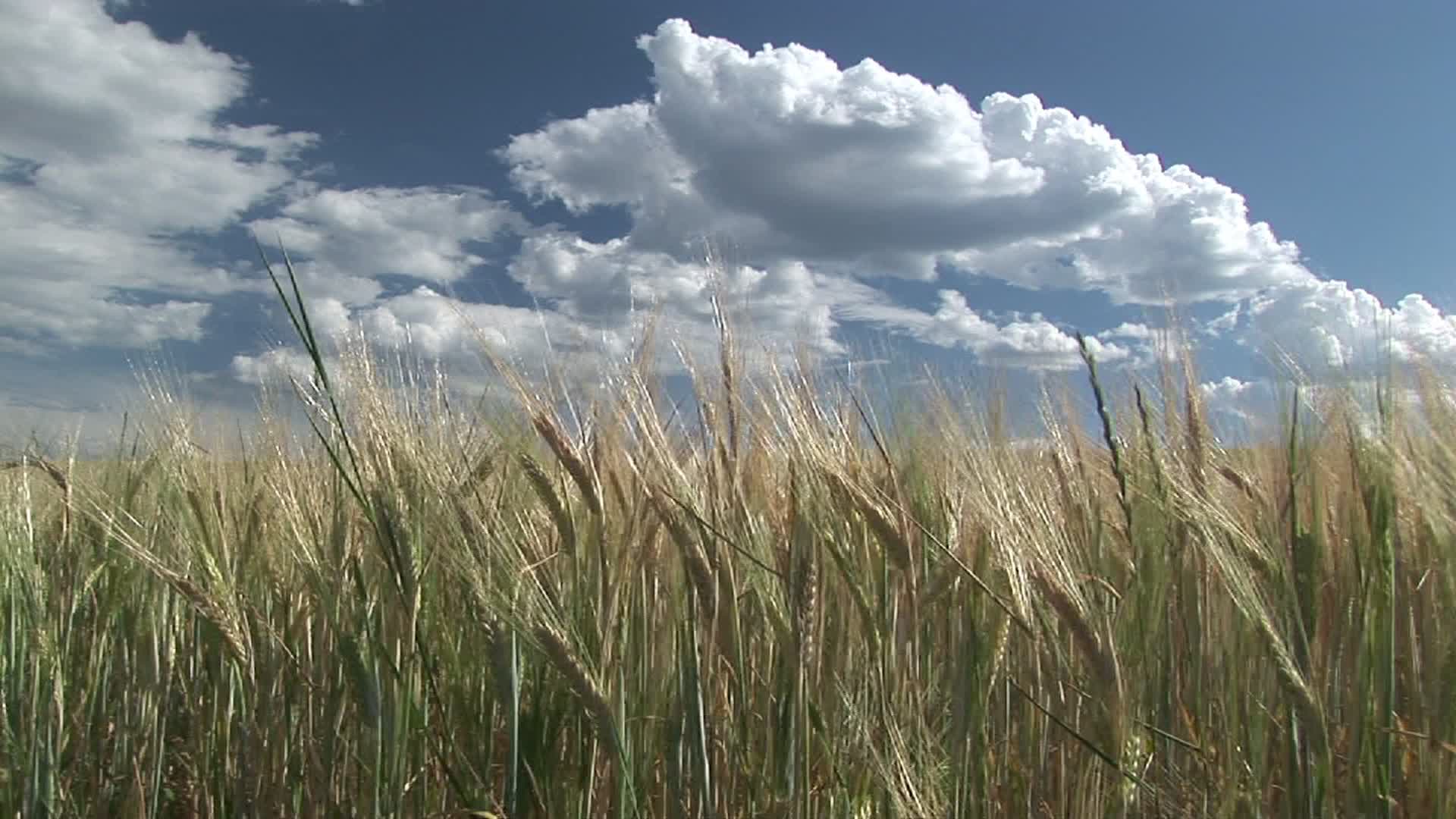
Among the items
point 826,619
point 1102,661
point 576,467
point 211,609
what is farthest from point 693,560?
point 211,609

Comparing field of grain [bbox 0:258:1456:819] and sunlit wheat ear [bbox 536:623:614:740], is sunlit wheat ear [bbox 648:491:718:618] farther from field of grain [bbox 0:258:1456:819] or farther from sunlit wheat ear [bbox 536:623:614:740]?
sunlit wheat ear [bbox 536:623:614:740]

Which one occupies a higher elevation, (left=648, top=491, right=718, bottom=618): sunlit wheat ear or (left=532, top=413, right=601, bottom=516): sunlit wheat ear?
(left=532, top=413, right=601, bottom=516): sunlit wheat ear

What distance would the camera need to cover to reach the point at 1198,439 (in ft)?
7.38

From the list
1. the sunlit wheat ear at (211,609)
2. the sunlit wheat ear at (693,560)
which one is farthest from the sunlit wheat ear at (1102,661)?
the sunlit wheat ear at (211,609)

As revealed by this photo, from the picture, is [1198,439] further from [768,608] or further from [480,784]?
[480,784]

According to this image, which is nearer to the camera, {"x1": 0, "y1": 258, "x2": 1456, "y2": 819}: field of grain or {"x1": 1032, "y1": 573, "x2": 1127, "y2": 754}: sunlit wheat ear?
{"x1": 1032, "y1": 573, "x2": 1127, "y2": 754}: sunlit wheat ear

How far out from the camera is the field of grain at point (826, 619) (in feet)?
5.43

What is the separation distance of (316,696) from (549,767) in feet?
2.26

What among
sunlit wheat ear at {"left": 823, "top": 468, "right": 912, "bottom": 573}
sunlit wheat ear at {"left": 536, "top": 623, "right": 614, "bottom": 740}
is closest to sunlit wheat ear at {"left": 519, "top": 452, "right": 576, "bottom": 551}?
sunlit wheat ear at {"left": 536, "top": 623, "right": 614, "bottom": 740}

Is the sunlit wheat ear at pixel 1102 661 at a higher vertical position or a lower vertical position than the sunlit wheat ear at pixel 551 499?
lower

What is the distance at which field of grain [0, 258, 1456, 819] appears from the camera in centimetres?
166

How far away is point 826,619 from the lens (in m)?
2.04

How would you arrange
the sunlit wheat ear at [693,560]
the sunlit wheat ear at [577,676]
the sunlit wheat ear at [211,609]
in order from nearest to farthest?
the sunlit wheat ear at [577,676]
the sunlit wheat ear at [693,560]
the sunlit wheat ear at [211,609]

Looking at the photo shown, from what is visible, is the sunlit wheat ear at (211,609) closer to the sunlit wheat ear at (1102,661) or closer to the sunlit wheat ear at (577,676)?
the sunlit wheat ear at (577,676)
